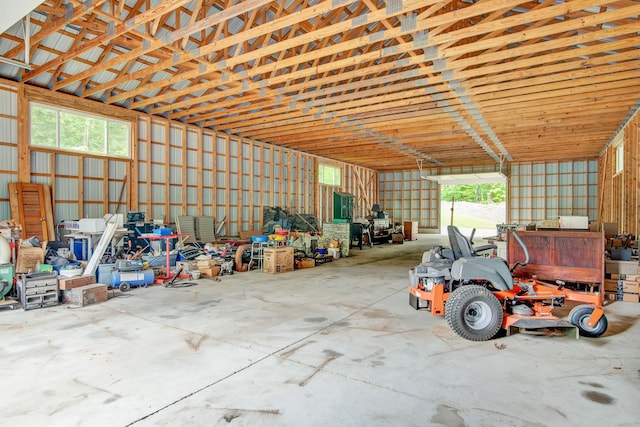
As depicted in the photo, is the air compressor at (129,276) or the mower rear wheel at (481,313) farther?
the air compressor at (129,276)

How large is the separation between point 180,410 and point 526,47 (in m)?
7.32

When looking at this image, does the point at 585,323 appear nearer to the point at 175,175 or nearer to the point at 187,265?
the point at 187,265

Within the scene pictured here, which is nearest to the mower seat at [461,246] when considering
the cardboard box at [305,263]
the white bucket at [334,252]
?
the cardboard box at [305,263]

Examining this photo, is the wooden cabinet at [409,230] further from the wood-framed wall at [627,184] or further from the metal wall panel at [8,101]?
the metal wall panel at [8,101]

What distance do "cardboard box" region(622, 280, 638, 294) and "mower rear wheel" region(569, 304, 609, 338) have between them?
2.57 meters

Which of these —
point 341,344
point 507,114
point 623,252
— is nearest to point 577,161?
point 507,114

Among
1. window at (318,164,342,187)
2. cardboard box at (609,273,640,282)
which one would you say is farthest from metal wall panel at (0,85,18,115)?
window at (318,164,342,187)

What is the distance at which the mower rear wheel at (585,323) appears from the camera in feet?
14.2

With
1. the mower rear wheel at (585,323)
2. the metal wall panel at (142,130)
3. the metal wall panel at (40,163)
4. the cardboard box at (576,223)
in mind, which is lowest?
the mower rear wheel at (585,323)

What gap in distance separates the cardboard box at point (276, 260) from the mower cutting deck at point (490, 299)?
4620mm

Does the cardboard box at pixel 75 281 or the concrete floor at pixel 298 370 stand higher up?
the cardboard box at pixel 75 281

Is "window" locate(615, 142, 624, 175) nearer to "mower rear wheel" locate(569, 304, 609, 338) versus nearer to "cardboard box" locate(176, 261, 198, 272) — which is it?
"mower rear wheel" locate(569, 304, 609, 338)

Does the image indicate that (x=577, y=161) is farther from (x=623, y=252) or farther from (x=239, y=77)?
(x=239, y=77)

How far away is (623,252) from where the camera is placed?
21.3 feet
